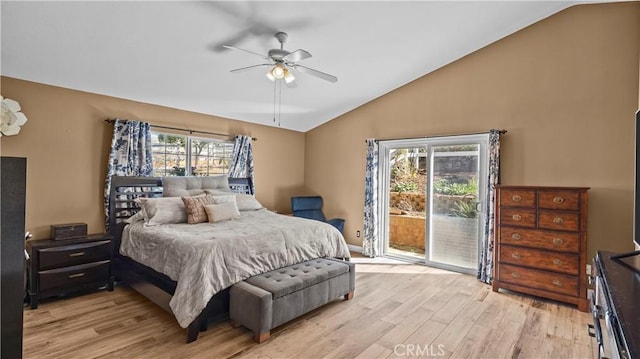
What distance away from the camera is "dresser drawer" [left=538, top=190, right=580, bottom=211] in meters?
3.18

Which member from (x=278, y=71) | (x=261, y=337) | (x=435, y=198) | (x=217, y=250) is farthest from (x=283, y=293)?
(x=435, y=198)

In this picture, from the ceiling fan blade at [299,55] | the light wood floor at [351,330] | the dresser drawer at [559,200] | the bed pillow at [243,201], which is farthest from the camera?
the bed pillow at [243,201]

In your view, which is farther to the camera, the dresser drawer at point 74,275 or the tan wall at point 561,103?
the tan wall at point 561,103

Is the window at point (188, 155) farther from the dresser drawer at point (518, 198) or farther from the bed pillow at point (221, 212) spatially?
the dresser drawer at point (518, 198)

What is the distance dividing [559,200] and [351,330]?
2.55 metres

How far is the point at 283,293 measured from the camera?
2.63m

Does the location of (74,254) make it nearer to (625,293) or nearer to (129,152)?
(129,152)

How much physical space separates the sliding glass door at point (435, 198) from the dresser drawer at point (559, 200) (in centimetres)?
89

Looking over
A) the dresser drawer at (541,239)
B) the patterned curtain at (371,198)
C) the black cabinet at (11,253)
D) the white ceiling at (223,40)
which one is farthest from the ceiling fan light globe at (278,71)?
the dresser drawer at (541,239)

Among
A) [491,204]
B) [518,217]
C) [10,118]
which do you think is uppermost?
[10,118]

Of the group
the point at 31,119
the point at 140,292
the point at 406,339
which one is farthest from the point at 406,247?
the point at 31,119

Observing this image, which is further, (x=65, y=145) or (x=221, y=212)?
(x=221, y=212)

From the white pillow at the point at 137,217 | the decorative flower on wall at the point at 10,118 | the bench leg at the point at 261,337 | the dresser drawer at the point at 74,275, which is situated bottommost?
the bench leg at the point at 261,337

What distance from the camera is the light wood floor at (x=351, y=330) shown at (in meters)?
2.38
